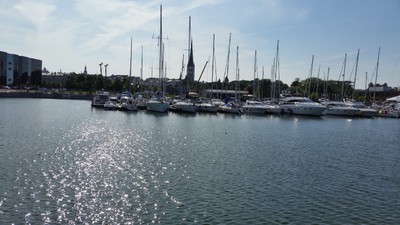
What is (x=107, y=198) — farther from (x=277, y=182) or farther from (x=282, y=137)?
(x=282, y=137)

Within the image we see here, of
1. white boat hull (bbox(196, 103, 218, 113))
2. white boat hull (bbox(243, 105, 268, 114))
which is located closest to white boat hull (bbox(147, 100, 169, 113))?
white boat hull (bbox(196, 103, 218, 113))

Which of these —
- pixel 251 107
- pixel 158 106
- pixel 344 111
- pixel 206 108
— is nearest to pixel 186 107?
pixel 206 108

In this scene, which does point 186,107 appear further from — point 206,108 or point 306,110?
point 306,110

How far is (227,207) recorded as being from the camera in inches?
789

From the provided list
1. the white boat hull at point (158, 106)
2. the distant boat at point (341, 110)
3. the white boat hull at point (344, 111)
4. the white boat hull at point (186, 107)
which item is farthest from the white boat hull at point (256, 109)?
the white boat hull at point (158, 106)

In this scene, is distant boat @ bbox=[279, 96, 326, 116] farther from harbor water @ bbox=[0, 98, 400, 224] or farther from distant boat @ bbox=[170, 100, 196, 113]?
harbor water @ bbox=[0, 98, 400, 224]

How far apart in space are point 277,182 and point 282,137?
26607 mm

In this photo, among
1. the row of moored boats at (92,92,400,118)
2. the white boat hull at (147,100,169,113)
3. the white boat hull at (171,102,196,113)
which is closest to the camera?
the white boat hull at (147,100,169,113)

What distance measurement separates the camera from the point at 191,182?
25.0m

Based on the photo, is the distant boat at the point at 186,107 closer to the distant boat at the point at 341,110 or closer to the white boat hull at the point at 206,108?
the white boat hull at the point at 206,108

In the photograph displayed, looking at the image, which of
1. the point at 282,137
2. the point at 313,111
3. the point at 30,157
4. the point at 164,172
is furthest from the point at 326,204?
the point at 313,111

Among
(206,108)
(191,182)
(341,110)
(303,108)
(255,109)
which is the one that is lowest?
(191,182)

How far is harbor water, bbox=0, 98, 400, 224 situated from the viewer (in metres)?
18.8

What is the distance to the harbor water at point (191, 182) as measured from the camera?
1884 centimetres
